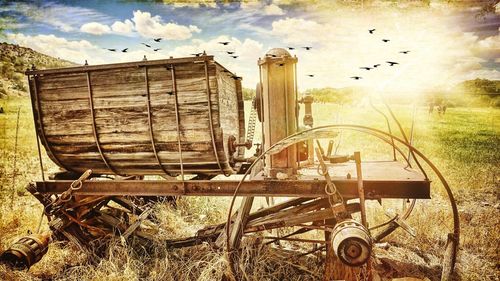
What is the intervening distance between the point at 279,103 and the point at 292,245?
287cm

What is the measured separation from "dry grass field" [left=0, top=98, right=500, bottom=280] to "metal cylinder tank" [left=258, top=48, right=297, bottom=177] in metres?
1.37

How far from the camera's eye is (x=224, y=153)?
356 centimetres

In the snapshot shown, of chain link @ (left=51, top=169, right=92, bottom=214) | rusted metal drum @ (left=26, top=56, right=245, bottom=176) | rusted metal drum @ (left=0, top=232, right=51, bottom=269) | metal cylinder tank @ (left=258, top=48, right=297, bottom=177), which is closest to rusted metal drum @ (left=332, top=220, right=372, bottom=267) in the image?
metal cylinder tank @ (left=258, top=48, right=297, bottom=177)

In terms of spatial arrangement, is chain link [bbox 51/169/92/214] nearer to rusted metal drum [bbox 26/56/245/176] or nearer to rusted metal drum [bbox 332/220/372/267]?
A: rusted metal drum [bbox 26/56/245/176]

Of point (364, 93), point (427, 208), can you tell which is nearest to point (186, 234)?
point (364, 93)

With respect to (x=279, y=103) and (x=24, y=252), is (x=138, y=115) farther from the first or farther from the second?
(x=24, y=252)

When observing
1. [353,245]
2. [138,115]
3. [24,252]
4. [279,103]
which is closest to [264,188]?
[279,103]

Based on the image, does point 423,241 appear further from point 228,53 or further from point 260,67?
point 228,53

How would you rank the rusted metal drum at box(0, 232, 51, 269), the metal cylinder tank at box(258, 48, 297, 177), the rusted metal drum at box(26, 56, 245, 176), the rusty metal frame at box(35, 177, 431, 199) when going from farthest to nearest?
the rusted metal drum at box(0, 232, 51, 269) → the rusted metal drum at box(26, 56, 245, 176) → the metal cylinder tank at box(258, 48, 297, 177) → the rusty metal frame at box(35, 177, 431, 199)

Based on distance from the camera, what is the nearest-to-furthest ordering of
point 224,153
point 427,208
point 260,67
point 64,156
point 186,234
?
point 260,67
point 224,153
point 64,156
point 186,234
point 427,208

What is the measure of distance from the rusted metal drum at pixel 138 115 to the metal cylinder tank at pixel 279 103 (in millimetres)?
619

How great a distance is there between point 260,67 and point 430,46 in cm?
476

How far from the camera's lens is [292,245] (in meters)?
4.86

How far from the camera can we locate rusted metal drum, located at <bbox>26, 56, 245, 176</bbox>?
339 centimetres
